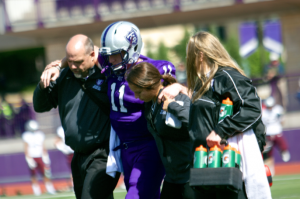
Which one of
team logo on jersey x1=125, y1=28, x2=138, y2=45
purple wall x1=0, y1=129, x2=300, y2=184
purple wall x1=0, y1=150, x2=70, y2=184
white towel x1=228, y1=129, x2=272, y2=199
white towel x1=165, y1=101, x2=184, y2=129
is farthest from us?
purple wall x1=0, y1=150, x2=70, y2=184

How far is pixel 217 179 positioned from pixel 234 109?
→ 575 mm

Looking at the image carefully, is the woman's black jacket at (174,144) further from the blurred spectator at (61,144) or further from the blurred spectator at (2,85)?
the blurred spectator at (2,85)

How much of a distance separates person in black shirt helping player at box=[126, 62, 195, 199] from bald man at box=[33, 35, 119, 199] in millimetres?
674

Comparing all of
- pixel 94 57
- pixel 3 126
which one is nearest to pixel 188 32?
pixel 3 126

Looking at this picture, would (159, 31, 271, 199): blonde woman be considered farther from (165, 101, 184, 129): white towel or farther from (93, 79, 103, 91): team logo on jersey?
(93, 79, 103, 91): team logo on jersey

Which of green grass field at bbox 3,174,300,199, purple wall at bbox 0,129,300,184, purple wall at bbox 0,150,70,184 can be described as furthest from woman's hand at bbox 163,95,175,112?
purple wall at bbox 0,150,70,184

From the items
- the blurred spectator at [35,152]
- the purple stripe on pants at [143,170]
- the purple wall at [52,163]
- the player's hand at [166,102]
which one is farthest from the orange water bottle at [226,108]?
the blurred spectator at [35,152]

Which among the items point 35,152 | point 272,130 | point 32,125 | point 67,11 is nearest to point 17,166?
point 35,152

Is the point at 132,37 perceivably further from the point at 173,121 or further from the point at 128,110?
the point at 173,121

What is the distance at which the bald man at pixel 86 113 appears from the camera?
14.0ft

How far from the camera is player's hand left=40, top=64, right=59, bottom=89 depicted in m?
4.35

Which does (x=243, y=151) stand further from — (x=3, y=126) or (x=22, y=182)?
(x=3, y=126)

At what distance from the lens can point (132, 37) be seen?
4.22 m

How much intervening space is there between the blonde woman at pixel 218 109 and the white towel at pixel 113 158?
1014 millimetres
